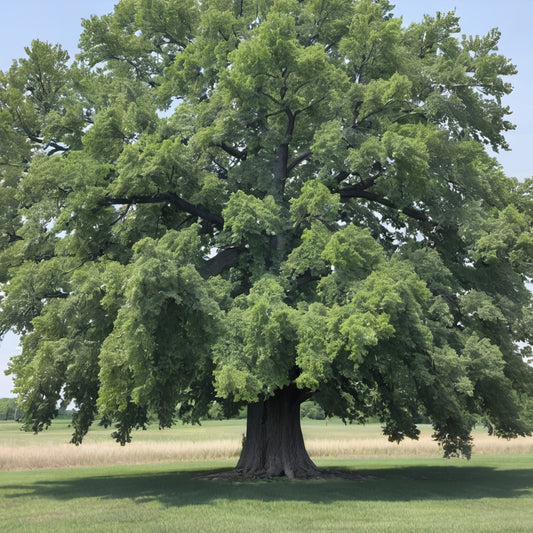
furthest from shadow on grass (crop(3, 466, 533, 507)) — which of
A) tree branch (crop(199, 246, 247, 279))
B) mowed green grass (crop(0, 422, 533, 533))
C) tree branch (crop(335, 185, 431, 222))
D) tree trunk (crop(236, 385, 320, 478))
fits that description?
tree branch (crop(335, 185, 431, 222))

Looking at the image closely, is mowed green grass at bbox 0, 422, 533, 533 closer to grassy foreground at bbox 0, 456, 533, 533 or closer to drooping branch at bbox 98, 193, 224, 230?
grassy foreground at bbox 0, 456, 533, 533

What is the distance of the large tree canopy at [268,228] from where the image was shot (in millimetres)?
17469

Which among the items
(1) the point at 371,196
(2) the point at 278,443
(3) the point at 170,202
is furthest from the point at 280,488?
(1) the point at 371,196

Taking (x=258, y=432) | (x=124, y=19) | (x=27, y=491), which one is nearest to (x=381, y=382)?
(x=258, y=432)

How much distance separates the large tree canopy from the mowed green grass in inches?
85.6

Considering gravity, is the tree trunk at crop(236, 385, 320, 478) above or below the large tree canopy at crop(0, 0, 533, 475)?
below

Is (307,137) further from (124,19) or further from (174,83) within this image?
(124,19)

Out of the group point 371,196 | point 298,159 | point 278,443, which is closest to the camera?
point 278,443

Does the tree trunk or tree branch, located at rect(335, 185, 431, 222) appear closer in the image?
the tree trunk

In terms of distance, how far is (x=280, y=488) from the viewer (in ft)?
61.8

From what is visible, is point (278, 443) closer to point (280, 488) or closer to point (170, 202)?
point (280, 488)

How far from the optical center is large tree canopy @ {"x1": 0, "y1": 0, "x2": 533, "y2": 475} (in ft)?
57.3

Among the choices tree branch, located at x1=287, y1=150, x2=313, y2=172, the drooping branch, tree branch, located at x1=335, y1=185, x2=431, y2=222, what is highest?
tree branch, located at x1=287, y1=150, x2=313, y2=172

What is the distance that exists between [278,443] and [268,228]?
812cm
